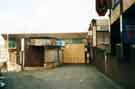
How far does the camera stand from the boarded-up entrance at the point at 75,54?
1785 inches

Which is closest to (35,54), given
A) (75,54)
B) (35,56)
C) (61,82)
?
(35,56)

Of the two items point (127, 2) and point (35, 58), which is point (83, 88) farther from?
point (35, 58)

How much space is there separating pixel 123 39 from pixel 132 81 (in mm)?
3718

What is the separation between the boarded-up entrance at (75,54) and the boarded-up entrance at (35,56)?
10.0m

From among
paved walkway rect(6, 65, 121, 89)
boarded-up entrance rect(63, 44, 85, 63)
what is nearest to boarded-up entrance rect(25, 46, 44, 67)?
boarded-up entrance rect(63, 44, 85, 63)

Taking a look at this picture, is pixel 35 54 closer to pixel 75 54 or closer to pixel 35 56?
pixel 35 56

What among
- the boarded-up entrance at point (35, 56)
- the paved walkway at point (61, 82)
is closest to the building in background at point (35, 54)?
the boarded-up entrance at point (35, 56)

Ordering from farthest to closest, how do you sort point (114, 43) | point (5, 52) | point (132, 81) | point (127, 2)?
1. point (5, 52)
2. point (114, 43)
3. point (127, 2)
4. point (132, 81)

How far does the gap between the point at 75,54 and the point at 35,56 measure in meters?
11.0

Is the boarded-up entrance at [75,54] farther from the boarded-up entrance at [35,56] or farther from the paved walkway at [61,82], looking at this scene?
the paved walkway at [61,82]

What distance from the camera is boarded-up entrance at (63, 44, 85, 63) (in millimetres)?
45338

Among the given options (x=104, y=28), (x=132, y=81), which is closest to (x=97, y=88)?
(x=132, y=81)

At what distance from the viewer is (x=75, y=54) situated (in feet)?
149

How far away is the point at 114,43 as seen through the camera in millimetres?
21609
